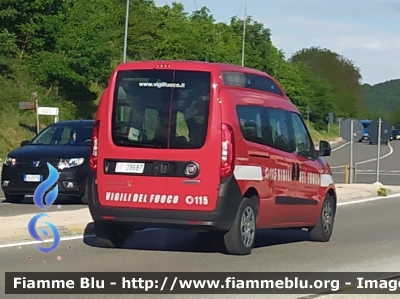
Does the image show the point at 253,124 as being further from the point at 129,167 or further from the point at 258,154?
the point at 129,167

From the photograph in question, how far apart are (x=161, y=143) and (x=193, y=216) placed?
3.17ft

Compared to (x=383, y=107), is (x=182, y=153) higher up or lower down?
lower down

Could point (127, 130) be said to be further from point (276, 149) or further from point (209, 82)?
point (276, 149)

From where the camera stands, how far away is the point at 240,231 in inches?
456

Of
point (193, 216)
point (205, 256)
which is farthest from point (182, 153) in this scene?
point (205, 256)

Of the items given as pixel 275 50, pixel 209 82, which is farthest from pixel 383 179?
pixel 275 50

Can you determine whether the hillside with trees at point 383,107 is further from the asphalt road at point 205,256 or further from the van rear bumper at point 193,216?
the van rear bumper at point 193,216

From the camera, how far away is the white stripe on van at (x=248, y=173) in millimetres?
11305

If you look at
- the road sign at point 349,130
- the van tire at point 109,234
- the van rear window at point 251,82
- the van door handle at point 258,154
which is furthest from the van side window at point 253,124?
the road sign at point 349,130

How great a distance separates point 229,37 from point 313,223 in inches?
2556

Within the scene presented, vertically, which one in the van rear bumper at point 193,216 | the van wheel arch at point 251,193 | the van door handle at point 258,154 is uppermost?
the van door handle at point 258,154

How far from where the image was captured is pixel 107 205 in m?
11.5

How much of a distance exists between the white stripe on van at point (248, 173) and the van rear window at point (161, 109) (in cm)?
57

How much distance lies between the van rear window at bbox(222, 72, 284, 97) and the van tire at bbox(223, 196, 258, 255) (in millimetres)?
1461
